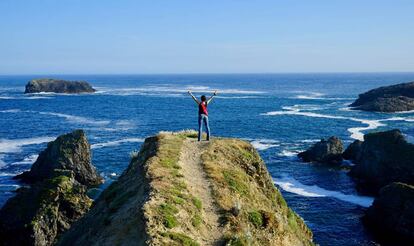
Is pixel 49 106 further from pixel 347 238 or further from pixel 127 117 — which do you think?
pixel 347 238

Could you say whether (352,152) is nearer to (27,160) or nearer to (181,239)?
(27,160)

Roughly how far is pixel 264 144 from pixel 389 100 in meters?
75.8

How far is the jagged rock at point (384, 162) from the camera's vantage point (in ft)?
185

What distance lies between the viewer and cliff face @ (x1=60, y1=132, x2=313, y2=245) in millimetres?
18031

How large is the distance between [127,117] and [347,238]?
301 feet

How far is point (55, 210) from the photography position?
34.8 m

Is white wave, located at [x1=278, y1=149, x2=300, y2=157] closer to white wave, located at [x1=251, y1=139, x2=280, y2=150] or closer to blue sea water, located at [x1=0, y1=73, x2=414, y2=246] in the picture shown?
blue sea water, located at [x1=0, y1=73, x2=414, y2=246]

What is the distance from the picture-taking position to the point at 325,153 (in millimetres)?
73750

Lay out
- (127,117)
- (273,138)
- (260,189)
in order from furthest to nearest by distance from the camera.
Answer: (127,117)
(273,138)
(260,189)

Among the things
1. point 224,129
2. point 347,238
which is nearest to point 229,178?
point 347,238

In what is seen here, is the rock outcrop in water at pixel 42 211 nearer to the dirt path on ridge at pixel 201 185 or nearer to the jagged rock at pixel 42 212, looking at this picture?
the jagged rock at pixel 42 212

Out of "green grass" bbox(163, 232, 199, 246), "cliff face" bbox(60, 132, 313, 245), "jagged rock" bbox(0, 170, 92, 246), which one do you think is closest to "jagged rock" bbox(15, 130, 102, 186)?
"jagged rock" bbox(0, 170, 92, 246)

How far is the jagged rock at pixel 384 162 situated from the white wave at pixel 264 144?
68.4 ft

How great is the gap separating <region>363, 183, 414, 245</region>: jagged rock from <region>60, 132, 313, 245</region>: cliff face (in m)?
14.8
